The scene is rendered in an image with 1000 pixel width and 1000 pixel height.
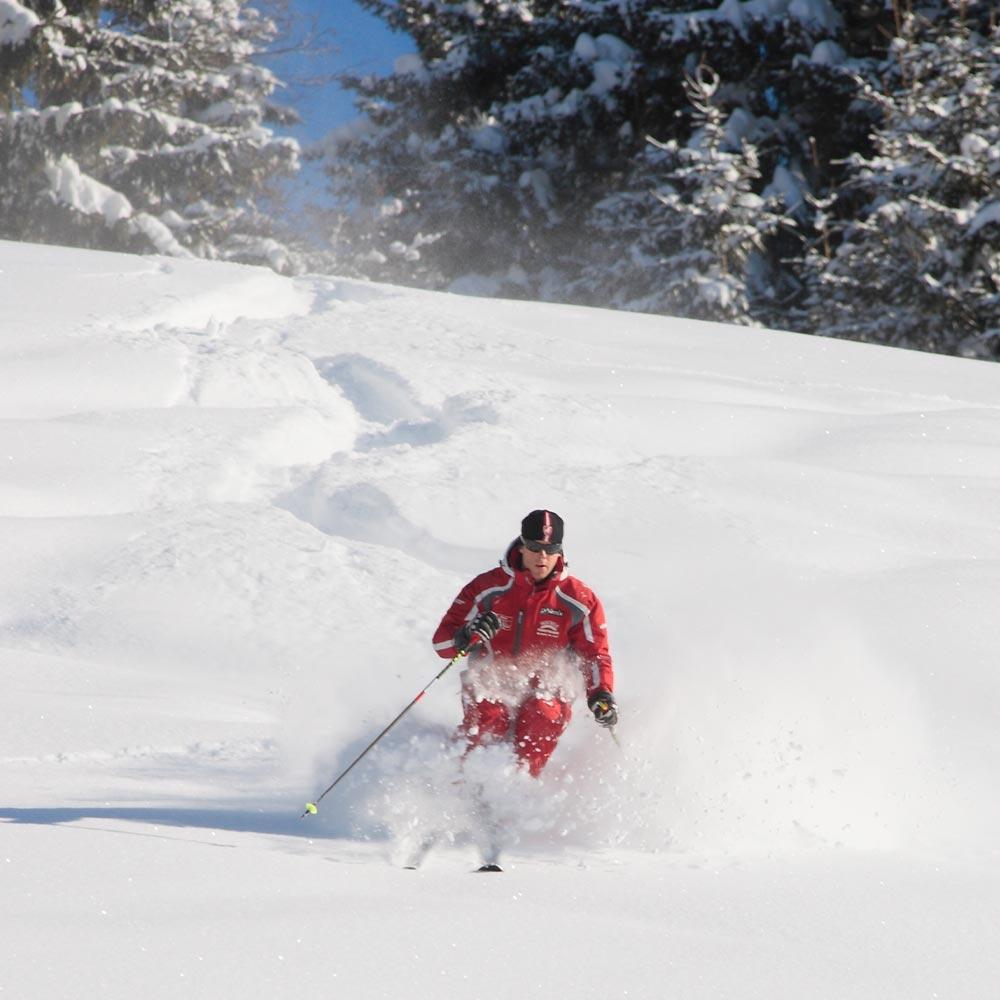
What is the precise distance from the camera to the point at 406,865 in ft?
14.0

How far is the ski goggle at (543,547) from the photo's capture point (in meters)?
5.12

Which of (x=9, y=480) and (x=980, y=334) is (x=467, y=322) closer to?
(x=9, y=480)

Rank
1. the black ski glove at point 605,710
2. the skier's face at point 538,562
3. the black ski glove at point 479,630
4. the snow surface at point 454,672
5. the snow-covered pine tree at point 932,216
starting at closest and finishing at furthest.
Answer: the snow surface at point 454,672 → the black ski glove at point 605,710 → the black ski glove at point 479,630 → the skier's face at point 538,562 → the snow-covered pine tree at point 932,216

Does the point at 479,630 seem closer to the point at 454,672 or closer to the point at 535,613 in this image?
the point at 535,613

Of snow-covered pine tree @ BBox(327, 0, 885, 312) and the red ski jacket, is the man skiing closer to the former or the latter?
the red ski jacket

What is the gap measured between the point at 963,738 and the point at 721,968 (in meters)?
3.33

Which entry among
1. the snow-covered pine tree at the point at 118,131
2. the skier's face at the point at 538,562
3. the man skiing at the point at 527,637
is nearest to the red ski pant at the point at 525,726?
the man skiing at the point at 527,637

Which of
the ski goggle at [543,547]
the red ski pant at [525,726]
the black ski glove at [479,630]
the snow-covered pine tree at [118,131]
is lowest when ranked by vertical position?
the red ski pant at [525,726]

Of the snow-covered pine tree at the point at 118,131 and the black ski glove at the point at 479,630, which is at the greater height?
the snow-covered pine tree at the point at 118,131

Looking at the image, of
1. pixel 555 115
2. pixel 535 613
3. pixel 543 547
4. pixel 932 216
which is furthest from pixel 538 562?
pixel 555 115

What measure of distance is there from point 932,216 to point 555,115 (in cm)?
913

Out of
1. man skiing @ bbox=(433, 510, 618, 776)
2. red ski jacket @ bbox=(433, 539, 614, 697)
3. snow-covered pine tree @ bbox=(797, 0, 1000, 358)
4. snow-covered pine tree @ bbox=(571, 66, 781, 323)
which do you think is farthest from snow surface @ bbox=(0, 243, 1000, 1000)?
snow-covered pine tree @ bbox=(571, 66, 781, 323)

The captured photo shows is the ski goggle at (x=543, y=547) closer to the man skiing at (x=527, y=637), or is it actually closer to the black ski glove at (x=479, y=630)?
the man skiing at (x=527, y=637)

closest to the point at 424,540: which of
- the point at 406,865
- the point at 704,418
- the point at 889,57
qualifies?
the point at 704,418
